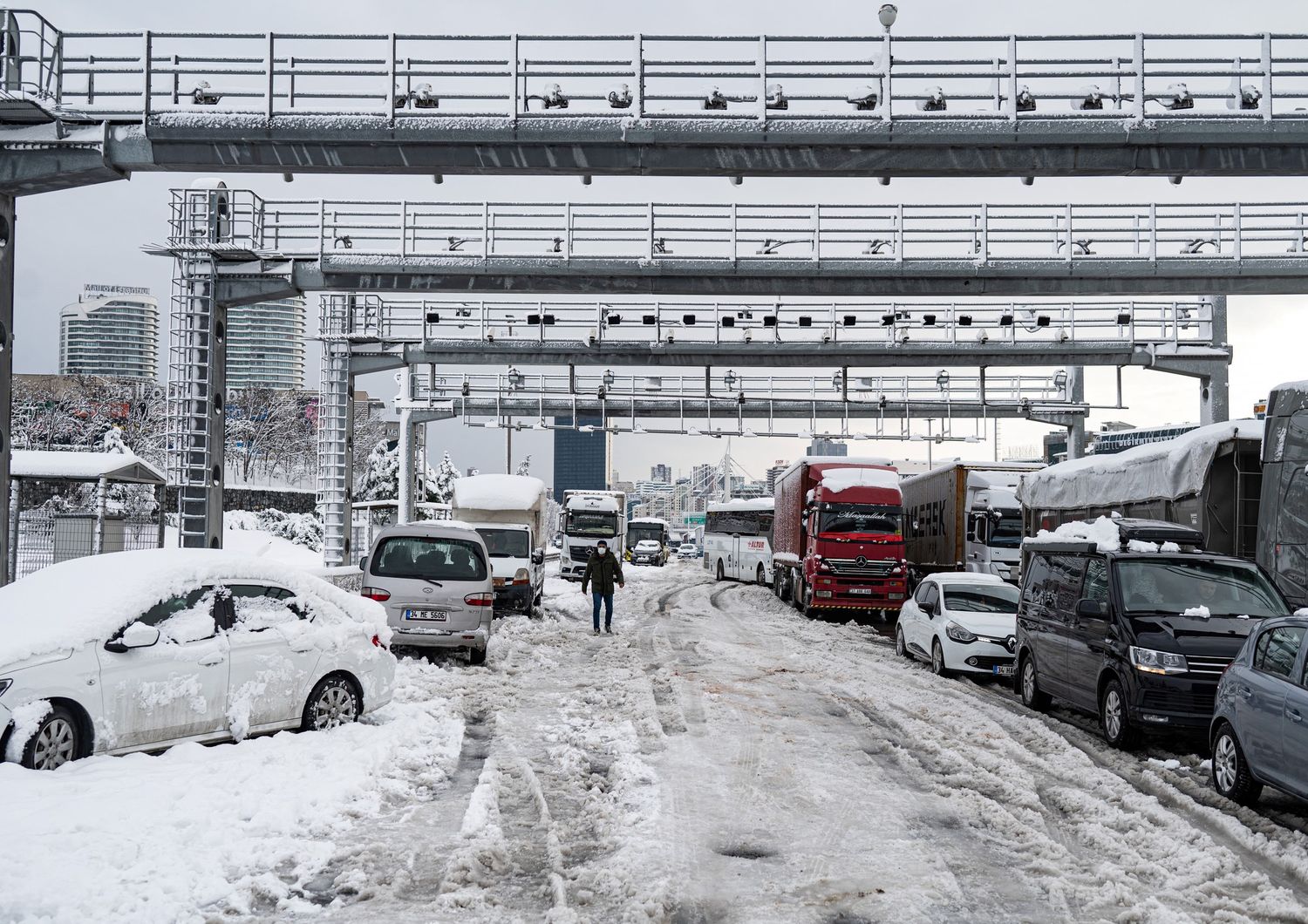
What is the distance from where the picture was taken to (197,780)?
7.67m

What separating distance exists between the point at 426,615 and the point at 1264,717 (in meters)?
10.4

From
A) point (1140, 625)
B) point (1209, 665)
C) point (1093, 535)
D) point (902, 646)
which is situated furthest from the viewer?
point (902, 646)

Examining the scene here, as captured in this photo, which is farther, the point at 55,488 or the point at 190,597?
the point at 55,488

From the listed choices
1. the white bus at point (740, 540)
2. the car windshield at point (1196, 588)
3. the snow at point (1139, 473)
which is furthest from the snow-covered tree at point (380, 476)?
the car windshield at point (1196, 588)

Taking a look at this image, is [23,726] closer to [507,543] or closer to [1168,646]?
[1168,646]

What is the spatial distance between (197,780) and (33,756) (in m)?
1.08

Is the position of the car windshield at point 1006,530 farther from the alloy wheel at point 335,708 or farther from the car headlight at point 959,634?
the alloy wheel at point 335,708

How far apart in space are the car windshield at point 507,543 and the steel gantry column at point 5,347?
37.1ft

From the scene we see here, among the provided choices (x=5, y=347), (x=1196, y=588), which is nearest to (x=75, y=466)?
(x=5, y=347)

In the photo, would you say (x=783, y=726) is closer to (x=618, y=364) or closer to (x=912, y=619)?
(x=912, y=619)

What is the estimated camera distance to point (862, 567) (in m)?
26.4

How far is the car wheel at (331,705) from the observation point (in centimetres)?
991

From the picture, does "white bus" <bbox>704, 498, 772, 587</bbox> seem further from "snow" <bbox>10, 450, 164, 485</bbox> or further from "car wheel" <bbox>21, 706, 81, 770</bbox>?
"car wheel" <bbox>21, 706, 81, 770</bbox>

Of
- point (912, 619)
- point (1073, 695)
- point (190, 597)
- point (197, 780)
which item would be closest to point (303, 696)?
point (190, 597)
